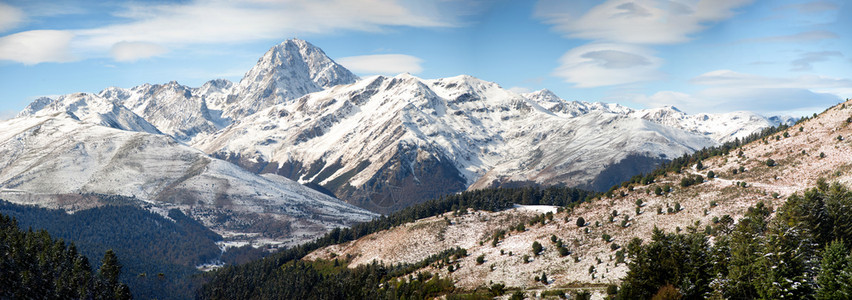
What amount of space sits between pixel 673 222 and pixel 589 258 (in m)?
21.9

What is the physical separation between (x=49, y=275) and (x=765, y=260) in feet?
533

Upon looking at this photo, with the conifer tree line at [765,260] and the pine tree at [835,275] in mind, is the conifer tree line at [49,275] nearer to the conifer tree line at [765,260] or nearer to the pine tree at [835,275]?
the conifer tree line at [765,260]

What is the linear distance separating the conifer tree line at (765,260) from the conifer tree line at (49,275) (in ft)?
408

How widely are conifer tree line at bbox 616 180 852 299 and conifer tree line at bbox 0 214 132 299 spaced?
124 m

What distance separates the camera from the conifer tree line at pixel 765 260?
72.8 meters

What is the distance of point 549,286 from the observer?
115 m

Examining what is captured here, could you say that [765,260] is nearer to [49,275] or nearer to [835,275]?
[835,275]

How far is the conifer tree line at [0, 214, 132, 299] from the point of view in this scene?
141750 mm

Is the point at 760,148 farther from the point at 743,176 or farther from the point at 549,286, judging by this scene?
the point at 549,286

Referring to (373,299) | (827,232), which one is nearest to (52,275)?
(373,299)

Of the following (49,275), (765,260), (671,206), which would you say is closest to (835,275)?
(765,260)

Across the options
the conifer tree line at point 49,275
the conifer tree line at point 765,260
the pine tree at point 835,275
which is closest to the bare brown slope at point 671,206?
the conifer tree line at point 765,260

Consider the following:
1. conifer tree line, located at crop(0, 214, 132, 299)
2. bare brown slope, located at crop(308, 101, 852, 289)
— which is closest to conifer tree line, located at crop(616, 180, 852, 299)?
bare brown slope, located at crop(308, 101, 852, 289)

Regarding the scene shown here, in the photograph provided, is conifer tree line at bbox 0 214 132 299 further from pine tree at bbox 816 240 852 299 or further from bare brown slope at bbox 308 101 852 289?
pine tree at bbox 816 240 852 299
